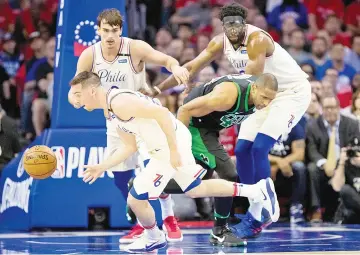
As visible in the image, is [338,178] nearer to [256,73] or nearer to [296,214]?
[296,214]

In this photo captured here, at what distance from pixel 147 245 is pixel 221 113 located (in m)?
1.44

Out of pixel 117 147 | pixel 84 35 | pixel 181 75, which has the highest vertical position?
pixel 84 35

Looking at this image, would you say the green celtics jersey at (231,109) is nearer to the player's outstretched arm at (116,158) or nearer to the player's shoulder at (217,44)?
the player's shoulder at (217,44)

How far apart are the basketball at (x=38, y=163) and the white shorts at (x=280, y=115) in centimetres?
203

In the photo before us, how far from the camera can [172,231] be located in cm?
993

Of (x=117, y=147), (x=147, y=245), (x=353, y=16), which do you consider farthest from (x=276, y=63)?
(x=353, y=16)

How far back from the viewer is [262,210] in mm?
9742

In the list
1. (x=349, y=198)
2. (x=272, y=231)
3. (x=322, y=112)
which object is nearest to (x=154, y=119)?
(x=272, y=231)

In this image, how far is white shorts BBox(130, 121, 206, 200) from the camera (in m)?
8.50

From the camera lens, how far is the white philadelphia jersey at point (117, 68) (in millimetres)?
9867

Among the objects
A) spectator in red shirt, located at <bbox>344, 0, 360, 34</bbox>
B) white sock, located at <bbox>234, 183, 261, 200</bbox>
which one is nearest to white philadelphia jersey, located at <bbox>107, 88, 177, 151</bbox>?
white sock, located at <bbox>234, 183, 261, 200</bbox>

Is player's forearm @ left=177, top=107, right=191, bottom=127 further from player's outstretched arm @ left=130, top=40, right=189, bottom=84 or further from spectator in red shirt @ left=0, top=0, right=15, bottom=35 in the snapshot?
spectator in red shirt @ left=0, top=0, right=15, bottom=35

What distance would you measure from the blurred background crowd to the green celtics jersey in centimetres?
293

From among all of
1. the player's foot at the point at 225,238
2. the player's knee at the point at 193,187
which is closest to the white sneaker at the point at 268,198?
the player's foot at the point at 225,238
